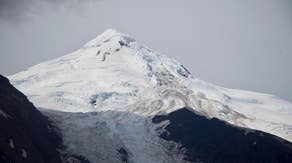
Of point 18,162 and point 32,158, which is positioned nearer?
point 18,162

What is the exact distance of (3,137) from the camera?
196 meters

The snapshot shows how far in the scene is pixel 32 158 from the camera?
200 m

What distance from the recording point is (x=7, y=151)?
18800cm

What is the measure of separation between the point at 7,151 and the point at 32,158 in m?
13.8

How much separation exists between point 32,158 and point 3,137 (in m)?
12.8

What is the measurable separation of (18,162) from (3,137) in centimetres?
1329

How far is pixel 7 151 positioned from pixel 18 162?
5241 millimetres

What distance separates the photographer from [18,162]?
187500mm

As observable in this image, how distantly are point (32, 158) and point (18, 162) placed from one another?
12.4 m
